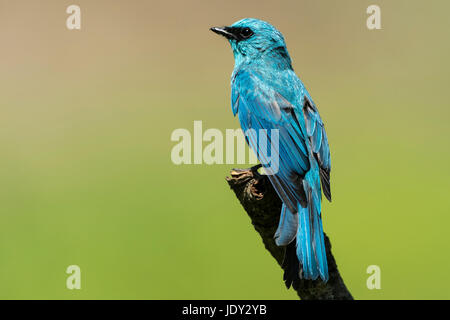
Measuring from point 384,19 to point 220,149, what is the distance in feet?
20.3

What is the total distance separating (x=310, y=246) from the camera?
3.67 m

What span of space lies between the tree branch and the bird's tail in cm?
22

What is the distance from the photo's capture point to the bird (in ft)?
12.0

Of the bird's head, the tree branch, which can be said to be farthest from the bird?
the tree branch

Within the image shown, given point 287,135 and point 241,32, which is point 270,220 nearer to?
point 287,135

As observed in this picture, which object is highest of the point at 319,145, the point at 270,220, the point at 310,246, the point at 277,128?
the point at 277,128

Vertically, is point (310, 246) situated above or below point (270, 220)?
below

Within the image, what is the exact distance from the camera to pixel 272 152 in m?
4.12

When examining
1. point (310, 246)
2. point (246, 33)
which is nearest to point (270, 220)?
point (310, 246)

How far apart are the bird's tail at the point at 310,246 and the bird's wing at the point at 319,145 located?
0.43m

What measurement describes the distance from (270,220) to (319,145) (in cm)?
79

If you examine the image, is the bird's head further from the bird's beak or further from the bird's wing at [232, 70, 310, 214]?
the bird's wing at [232, 70, 310, 214]

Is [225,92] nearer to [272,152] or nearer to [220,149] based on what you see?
[220,149]

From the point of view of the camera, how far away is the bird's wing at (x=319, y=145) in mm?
4244
